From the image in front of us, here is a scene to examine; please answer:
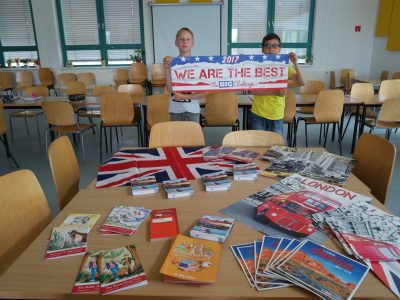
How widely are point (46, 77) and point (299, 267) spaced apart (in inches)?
329

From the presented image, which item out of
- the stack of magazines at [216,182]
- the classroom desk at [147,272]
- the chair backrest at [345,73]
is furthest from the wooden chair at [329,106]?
the chair backrest at [345,73]

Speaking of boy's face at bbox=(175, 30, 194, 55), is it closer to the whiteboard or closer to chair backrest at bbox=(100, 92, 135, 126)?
A: chair backrest at bbox=(100, 92, 135, 126)

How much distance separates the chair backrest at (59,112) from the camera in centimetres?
402

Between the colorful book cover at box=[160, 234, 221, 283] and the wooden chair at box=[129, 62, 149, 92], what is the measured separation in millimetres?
7003

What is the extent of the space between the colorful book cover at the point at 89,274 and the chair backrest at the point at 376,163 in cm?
155

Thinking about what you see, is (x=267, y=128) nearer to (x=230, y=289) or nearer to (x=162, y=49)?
(x=230, y=289)

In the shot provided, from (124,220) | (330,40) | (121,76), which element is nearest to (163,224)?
(124,220)

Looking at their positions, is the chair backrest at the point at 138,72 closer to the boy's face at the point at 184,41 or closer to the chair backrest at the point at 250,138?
the boy's face at the point at 184,41

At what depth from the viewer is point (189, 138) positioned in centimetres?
250

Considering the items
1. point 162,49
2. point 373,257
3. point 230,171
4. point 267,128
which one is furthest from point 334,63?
point 373,257

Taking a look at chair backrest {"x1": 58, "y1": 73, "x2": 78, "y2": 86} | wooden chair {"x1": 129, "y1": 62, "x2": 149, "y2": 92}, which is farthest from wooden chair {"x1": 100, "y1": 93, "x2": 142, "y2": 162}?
chair backrest {"x1": 58, "y1": 73, "x2": 78, "y2": 86}

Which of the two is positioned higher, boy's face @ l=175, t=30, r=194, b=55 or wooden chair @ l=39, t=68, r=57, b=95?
boy's face @ l=175, t=30, r=194, b=55

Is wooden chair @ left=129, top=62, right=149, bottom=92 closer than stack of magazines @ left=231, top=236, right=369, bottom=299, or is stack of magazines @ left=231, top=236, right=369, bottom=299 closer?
stack of magazines @ left=231, top=236, right=369, bottom=299

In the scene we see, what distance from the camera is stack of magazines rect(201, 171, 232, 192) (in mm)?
1603
